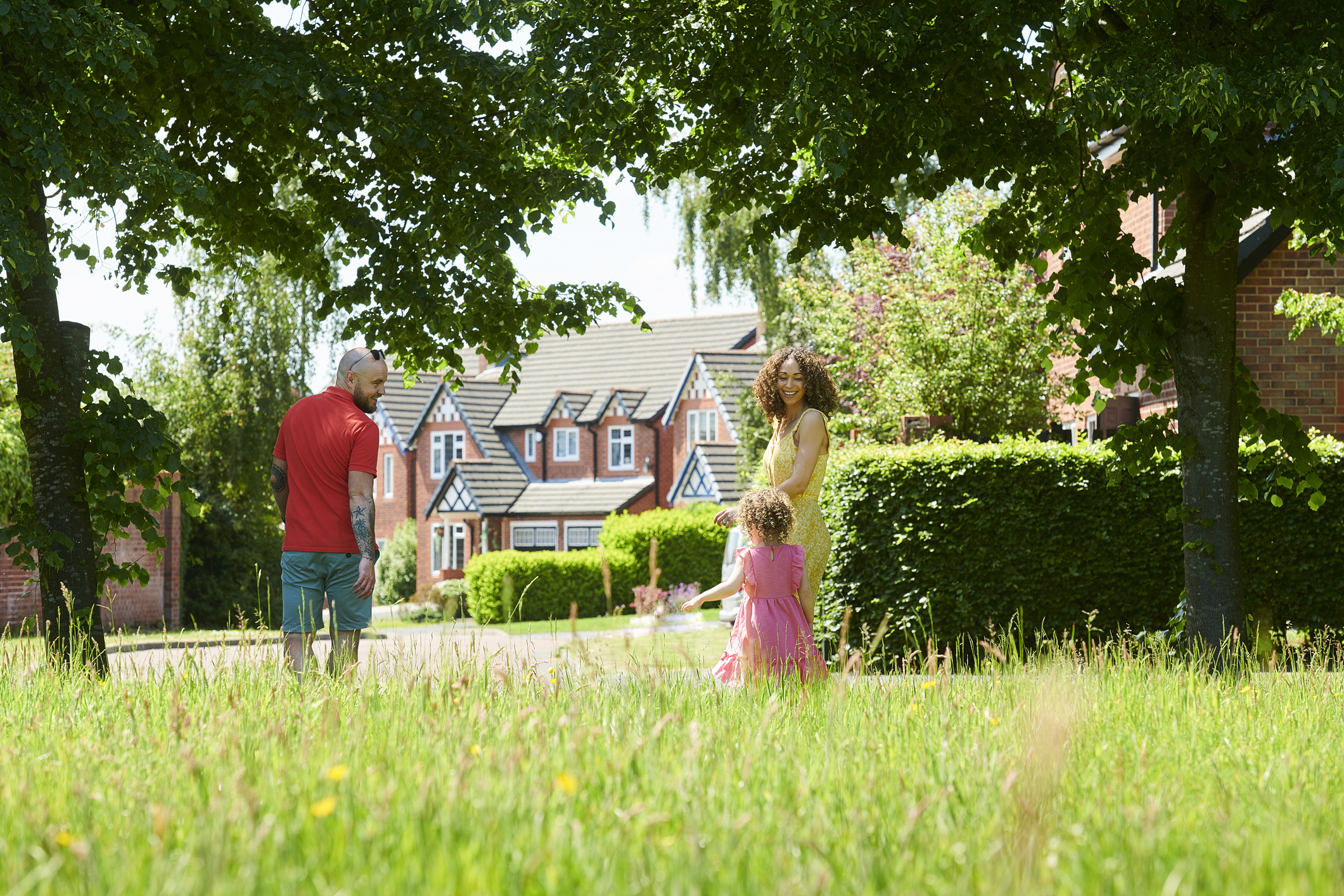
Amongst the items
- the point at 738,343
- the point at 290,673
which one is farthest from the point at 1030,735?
the point at 738,343

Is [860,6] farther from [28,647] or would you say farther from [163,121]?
[28,647]

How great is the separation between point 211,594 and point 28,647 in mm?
25412

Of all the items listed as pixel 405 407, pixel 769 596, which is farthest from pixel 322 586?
pixel 405 407

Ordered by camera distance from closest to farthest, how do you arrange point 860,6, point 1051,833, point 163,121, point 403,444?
point 1051,833 < point 860,6 < point 163,121 < point 403,444

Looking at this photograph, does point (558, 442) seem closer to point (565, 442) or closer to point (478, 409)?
point (565, 442)

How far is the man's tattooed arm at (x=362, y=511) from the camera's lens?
576 cm

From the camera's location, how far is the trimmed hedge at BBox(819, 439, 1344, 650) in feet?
34.2

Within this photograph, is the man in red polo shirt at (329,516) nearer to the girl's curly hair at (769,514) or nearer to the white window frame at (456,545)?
the girl's curly hair at (769,514)

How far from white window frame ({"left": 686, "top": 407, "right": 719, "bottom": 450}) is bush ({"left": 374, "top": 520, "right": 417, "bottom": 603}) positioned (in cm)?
1280

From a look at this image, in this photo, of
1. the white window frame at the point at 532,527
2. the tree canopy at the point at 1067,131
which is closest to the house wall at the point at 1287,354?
the tree canopy at the point at 1067,131

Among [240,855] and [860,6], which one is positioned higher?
[860,6]

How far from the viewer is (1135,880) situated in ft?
7.60

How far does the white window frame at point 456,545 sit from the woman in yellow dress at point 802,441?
4371cm

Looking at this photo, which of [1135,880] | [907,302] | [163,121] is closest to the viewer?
[1135,880]
